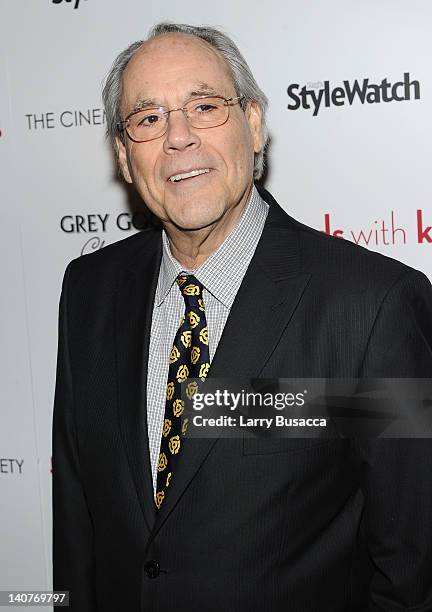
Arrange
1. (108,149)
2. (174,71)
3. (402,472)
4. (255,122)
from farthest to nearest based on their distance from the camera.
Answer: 1. (108,149)
2. (255,122)
3. (174,71)
4. (402,472)

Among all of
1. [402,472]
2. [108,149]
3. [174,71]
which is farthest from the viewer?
[108,149]

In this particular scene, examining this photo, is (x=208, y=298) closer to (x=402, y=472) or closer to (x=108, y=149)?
(x=402, y=472)

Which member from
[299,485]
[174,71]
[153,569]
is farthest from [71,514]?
[174,71]

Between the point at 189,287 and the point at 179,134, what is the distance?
0.96ft

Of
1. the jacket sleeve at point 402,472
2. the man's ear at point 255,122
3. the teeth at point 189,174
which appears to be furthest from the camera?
the man's ear at point 255,122

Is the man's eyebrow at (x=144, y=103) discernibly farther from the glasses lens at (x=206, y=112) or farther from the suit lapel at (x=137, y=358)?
the suit lapel at (x=137, y=358)

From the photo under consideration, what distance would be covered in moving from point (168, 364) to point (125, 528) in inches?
12.7

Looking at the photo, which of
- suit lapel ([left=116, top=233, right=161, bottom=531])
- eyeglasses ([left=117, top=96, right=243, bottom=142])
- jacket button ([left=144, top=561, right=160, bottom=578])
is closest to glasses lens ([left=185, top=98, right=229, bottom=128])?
eyeglasses ([left=117, top=96, right=243, bottom=142])

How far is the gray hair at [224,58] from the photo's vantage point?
1486 mm

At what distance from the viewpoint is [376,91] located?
183 centimetres

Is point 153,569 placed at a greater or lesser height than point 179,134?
lesser

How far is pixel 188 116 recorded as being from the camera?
1.41 meters

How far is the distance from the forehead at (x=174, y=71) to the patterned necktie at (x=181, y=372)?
368 mm

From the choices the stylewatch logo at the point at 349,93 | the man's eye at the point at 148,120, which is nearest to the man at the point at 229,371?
the man's eye at the point at 148,120
